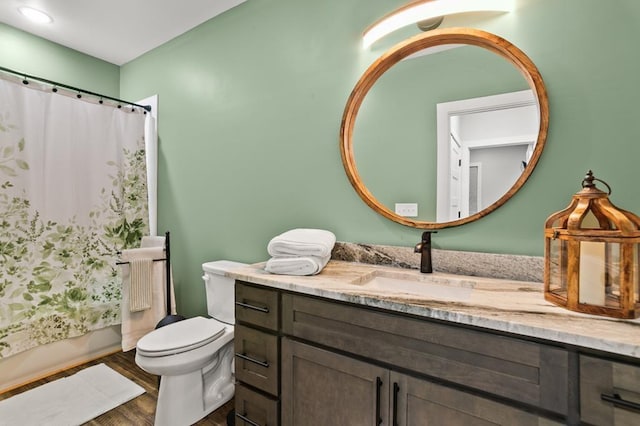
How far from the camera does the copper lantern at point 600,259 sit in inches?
32.2

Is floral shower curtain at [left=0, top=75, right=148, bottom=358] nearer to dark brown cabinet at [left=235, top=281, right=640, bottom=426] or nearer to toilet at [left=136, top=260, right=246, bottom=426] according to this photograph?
toilet at [left=136, top=260, right=246, bottom=426]

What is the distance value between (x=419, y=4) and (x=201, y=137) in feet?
5.66

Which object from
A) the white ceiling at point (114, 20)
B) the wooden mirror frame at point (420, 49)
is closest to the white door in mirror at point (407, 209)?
the wooden mirror frame at point (420, 49)

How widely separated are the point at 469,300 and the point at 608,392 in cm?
37

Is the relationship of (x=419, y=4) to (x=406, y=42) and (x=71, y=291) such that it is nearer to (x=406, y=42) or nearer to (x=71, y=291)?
(x=406, y=42)

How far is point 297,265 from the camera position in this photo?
53.7 inches

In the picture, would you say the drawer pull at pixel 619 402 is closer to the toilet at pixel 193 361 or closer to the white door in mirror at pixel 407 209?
the white door in mirror at pixel 407 209

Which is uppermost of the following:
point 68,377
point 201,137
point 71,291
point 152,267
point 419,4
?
point 419,4

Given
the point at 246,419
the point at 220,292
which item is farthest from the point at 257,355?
the point at 220,292

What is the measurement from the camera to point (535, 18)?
1.25 meters

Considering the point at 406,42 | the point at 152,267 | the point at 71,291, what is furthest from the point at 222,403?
the point at 406,42

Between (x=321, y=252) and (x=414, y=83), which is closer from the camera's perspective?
(x=321, y=252)

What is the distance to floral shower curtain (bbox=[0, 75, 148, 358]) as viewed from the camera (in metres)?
2.05

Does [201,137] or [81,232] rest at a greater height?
[201,137]
